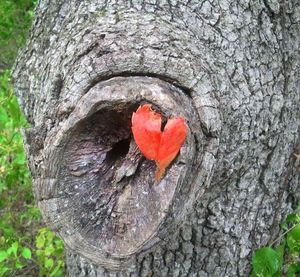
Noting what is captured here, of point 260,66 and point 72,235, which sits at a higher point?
point 260,66

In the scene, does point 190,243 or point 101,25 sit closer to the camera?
point 101,25

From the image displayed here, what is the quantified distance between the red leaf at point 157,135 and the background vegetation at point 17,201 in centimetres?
70

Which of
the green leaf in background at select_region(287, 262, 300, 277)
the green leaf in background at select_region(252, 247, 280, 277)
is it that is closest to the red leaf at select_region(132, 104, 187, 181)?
the green leaf in background at select_region(252, 247, 280, 277)

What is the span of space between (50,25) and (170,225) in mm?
655

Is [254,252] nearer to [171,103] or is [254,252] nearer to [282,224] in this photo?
[282,224]

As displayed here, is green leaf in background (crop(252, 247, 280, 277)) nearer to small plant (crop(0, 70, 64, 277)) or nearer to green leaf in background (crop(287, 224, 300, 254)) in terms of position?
green leaf in background (crop(287, 224, 300, 254))

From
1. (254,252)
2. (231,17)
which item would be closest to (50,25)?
(231,17)

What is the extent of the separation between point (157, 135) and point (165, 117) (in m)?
0.04

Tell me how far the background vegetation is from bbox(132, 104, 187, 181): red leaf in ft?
2.28

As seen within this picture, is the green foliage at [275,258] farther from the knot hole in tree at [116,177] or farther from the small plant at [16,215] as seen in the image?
the small plant at [16,215]

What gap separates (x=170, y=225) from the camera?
1.00 m

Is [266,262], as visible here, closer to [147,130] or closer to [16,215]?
[147,130]

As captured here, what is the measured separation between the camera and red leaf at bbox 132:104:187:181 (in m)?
0.94

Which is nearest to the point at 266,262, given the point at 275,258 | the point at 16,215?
the point at 275,258
